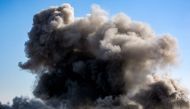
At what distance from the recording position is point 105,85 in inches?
3295

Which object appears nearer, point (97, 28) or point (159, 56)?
point (159, 56)

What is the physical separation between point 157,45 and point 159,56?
7.97 ft

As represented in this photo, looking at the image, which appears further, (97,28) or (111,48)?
(97,28)

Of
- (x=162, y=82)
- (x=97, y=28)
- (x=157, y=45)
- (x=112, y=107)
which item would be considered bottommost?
(x=112, y=107)

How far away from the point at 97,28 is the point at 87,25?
306 centimetres

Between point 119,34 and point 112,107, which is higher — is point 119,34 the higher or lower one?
the higher one

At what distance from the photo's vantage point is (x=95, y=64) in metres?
86.6

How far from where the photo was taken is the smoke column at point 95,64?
8425 cm

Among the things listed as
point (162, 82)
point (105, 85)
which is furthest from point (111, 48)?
point (162, 82)

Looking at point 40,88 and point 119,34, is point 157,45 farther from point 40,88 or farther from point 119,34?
point 40,88

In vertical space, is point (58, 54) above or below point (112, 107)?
above

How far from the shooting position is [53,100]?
299ft

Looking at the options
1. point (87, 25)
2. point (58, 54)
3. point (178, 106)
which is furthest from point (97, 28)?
point (178, 106)

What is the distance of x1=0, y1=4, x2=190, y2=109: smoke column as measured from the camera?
84.2 meters
